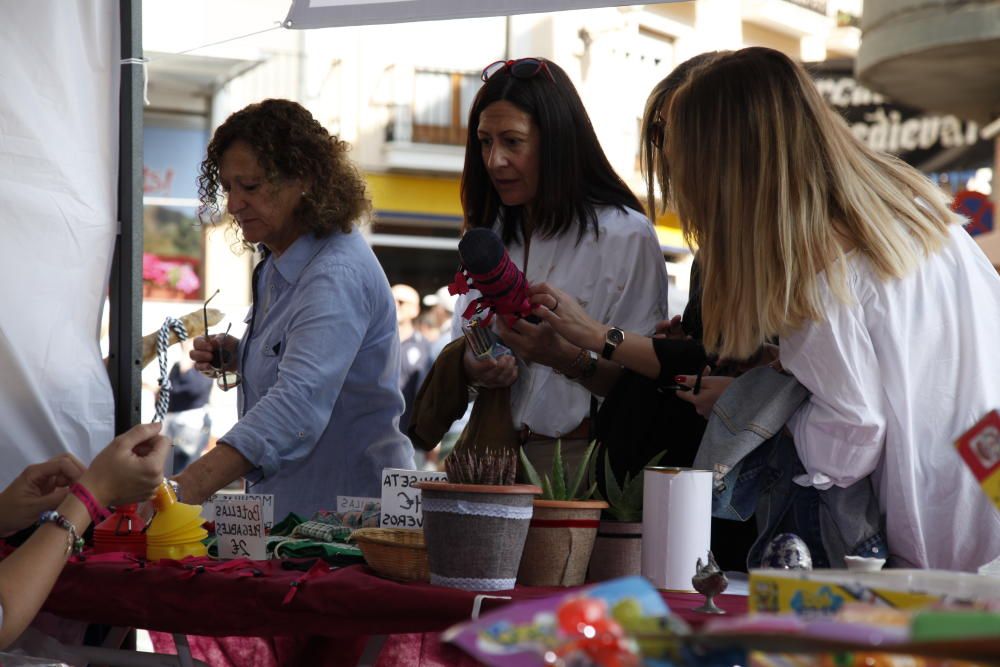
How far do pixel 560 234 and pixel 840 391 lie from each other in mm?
830

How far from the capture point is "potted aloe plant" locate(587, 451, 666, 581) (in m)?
1.72

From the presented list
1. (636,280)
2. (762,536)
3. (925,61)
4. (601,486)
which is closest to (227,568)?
(601,486)

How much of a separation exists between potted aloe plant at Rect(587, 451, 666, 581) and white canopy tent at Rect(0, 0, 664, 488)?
1.03 meters

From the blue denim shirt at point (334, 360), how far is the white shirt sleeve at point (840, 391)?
996 millimetres

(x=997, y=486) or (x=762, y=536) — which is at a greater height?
(x=997, y=486)

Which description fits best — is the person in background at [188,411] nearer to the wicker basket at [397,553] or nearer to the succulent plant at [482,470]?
the wicker basket at [397,553]

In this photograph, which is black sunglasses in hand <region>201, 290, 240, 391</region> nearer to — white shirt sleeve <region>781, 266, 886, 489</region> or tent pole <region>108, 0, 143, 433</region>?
tent pole <region>108, 0, 143, 433</region>

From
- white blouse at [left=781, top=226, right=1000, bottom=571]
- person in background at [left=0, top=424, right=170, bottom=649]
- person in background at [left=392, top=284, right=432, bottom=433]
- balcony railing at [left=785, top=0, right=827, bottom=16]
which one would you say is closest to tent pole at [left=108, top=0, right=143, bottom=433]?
person in background at [left=0, top=424, right=170, bottom=649]

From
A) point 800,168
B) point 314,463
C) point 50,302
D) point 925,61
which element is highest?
point 925,61

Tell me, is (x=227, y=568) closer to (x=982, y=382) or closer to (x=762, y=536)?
(x=762, y=536)

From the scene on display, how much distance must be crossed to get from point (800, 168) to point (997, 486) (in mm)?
873

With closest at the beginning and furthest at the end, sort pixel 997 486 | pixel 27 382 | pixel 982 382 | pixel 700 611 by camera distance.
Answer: pixel 997 486
pixel 700 611
pixel 982 382
pixel 27 382

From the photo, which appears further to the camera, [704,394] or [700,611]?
[704,394]

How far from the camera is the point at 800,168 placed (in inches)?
69.9
